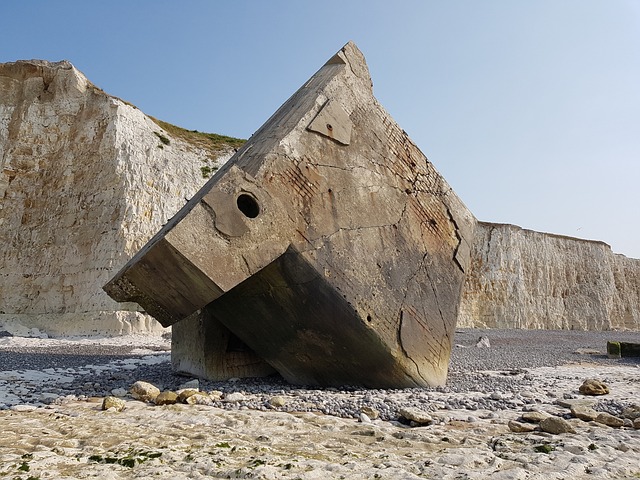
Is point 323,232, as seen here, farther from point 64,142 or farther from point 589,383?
point 64,142

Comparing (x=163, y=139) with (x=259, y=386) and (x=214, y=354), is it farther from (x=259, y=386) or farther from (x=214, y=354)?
(x=259, y=386)

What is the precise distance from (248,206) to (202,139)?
1983cm

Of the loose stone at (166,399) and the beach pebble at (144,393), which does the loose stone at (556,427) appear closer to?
the loose stone at (166,399)

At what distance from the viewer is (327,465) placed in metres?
2.68

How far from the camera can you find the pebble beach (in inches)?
102

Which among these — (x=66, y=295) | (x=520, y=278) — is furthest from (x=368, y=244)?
(x=520, y=278)

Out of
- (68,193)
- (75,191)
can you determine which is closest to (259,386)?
(75,191)

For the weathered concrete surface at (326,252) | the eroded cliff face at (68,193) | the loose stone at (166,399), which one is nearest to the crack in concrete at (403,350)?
the weathered concrete surface at (326,252)

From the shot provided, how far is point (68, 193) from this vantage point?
18078 millimetres

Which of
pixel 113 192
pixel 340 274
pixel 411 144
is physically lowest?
pixel 340 274

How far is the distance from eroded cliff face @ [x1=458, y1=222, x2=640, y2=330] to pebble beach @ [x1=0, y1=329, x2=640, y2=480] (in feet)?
77.6

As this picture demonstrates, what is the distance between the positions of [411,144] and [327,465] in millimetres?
4080

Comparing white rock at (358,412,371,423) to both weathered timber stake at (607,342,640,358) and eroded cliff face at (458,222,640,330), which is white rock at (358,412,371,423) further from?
eroded cliff face at (458,222,640,330)

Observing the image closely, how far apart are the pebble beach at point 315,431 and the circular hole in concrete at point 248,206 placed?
62.3 inches
